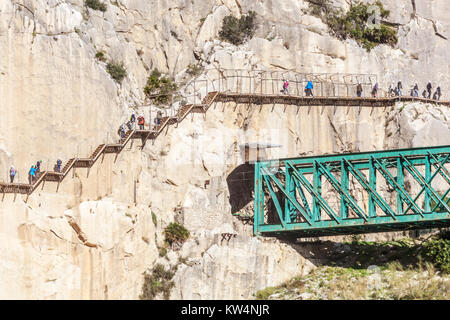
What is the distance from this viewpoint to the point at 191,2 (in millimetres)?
69312

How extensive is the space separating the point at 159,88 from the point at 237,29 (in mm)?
6534

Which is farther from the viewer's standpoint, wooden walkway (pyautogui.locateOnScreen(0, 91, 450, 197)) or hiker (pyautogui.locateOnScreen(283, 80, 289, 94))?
hiker (pyautogui.locateOnScreen(283, 80, 289, 94))

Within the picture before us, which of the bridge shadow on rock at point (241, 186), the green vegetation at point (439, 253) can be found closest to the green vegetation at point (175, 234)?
the bridge shadow on rock at point (241, 186)

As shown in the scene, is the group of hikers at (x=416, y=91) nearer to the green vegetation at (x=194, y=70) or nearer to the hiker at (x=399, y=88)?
the hiker at (x=399, y=88)

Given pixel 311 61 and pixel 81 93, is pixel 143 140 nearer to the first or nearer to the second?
pixel 81 93

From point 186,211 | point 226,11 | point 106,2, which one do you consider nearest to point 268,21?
point 226,11

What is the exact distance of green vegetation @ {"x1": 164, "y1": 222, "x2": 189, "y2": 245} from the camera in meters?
61.0

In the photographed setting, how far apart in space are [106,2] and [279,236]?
54.8ft

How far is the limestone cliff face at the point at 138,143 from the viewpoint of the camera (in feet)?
187

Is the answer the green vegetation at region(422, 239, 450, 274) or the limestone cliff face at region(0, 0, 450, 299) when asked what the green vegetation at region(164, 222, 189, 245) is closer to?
the limestone cliff face at region(0, 0, 450, 299)

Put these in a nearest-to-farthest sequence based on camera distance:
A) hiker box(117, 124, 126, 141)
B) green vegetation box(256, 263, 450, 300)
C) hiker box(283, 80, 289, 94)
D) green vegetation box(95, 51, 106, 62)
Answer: green vegetation box(256, 263, 450, 300) → hiker box(117, 124, 126, 141) → green vegetation box(95, 51, 106, 62) → hiker box(283, 80, 289, 94)

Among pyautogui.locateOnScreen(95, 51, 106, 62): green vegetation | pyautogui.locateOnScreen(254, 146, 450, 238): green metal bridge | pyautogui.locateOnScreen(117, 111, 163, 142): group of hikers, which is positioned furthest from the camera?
pyautogui.locateOnScreen(95, 51, 106, 62): green vegetation

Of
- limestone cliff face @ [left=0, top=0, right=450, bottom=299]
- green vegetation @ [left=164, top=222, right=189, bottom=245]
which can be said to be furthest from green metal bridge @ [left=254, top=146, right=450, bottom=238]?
green vegetation @ [left=164, top=222, right=189, bottom=245]

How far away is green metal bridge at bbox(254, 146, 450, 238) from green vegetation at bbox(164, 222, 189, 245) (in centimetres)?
420
